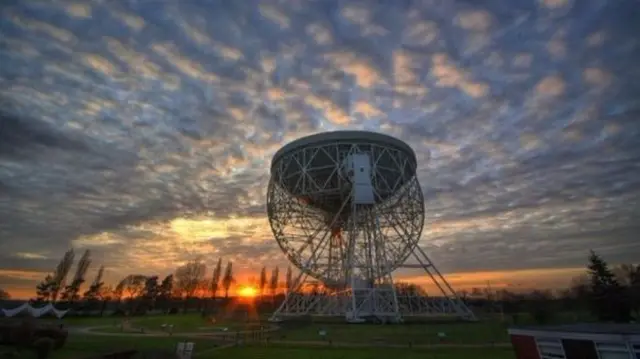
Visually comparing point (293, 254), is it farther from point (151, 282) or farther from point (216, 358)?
point (151, 282)

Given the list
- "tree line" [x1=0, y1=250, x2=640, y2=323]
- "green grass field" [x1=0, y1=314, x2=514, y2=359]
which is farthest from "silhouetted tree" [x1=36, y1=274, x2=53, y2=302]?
"green grass field" [x1=0, y1=314, x2=514, y2=359]

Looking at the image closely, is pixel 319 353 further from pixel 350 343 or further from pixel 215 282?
pixel 215 282

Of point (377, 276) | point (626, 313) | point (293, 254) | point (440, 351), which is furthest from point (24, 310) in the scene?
point (626, 313)

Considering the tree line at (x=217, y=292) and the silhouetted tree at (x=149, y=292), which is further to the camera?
the silhouetted tree at (x=149, y=292)

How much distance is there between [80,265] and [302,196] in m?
59.7

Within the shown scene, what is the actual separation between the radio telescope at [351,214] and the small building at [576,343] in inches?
746

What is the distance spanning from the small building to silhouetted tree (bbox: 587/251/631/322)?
1159 inches

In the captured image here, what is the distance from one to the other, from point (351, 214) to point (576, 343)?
79.3ft

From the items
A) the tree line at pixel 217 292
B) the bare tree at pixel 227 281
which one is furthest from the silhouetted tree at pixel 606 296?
the bare tree at pixel 227 281

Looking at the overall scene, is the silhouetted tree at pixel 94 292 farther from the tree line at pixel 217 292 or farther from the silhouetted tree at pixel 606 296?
the silhouetted tree at pixel 606 296

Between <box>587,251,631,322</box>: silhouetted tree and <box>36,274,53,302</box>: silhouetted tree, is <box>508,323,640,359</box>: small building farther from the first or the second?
<box>36,274,53,302</box>: silhouetted tree

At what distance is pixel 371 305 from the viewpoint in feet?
97.1

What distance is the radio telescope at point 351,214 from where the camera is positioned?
3114cm

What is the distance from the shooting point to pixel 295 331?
2775 centimetres
